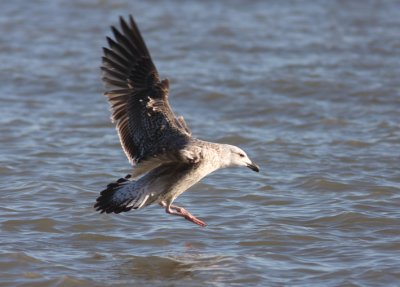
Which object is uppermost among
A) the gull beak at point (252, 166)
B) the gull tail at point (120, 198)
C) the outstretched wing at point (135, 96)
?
the outstretched wing at point (135, 96)

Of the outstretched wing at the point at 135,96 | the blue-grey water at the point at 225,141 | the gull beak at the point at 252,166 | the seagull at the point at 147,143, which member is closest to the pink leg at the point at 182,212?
the seagull at the point at 147,143

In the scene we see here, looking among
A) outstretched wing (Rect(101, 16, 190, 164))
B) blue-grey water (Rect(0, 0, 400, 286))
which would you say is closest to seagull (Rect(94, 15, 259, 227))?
outstretched wing (Rect(101, 16, 190, 164))

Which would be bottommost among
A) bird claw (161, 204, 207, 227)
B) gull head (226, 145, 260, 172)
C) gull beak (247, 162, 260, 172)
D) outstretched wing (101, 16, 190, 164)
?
bird claw (161, 204, 207, 227)

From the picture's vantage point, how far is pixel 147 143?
21.8 ft

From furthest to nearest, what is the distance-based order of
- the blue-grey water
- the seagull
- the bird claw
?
the bird claw < the seagull < the blue-grey water

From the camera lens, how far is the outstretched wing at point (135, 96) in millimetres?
6656

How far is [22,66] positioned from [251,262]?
23.9ft

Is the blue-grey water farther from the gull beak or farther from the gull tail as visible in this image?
the gull beak

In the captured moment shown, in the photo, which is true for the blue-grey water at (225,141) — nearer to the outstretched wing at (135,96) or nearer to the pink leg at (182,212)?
the pink leg at (182,212)

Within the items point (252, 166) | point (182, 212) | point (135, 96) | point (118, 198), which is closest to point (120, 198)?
point (118, 198)

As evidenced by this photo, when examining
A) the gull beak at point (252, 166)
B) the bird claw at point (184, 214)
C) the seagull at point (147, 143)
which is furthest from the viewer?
the gull beak at point (252, 166)

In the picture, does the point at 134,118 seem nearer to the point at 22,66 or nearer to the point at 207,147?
the point at 207,147

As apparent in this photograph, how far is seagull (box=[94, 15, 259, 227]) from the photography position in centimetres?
623

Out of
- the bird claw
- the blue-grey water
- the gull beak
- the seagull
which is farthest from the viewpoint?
the gull beak
